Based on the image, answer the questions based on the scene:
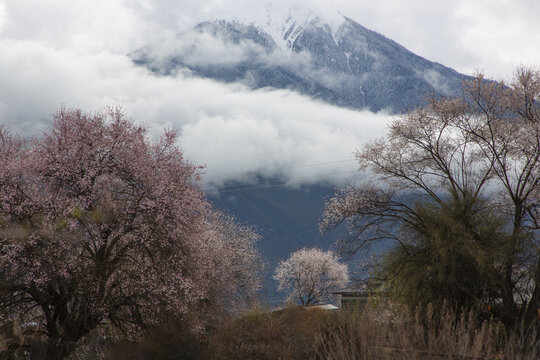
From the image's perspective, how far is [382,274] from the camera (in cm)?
2434

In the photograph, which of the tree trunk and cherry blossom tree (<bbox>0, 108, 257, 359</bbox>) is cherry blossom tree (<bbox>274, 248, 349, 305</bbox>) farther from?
the tree trunk

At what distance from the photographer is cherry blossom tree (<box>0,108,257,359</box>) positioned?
60.2 feet

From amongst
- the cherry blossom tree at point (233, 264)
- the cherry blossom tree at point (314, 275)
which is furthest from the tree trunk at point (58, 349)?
the cherry blossom tree at point (314, 275)

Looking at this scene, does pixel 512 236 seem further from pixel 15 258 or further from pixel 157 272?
pixel 15 258

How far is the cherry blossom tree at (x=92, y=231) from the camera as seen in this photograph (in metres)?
18.4

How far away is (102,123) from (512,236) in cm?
1635

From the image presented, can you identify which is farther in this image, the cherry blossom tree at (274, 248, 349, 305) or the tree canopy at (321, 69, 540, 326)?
the cherry blossom tree at (274, 248, 349, 305)

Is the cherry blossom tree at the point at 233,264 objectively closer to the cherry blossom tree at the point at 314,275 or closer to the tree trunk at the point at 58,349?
the tree trunk at the point at 58,349

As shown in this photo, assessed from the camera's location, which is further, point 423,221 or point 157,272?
point 423,221

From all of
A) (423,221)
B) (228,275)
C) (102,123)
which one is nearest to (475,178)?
(423,221)

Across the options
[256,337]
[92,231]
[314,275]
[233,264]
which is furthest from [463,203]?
[314,275]

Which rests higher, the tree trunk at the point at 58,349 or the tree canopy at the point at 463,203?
the tree canopy at the point at 463,203

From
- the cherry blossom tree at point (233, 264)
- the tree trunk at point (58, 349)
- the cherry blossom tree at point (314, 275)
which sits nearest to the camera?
the tree trunk at point (58, 349)

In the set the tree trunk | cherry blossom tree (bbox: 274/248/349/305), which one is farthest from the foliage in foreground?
cherry blossom tree (bbox: 274/248/349/305)
